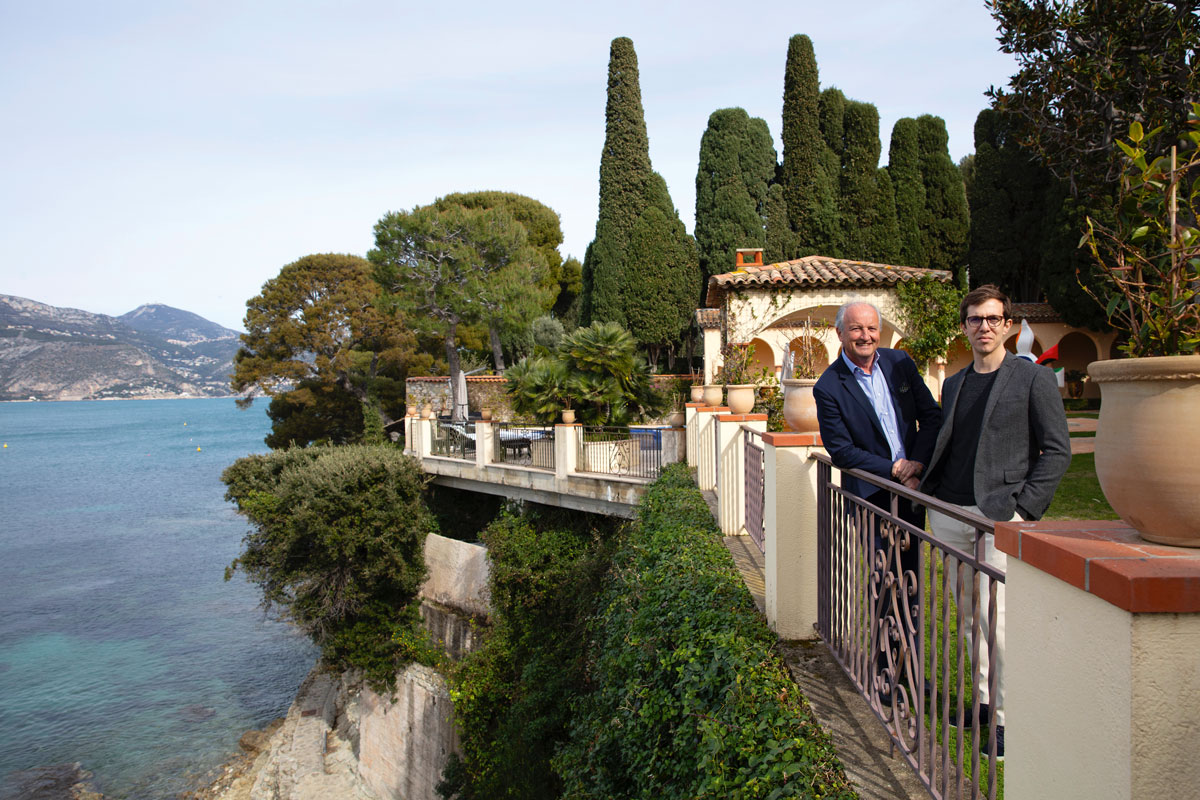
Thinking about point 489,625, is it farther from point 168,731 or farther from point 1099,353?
point 1099,353

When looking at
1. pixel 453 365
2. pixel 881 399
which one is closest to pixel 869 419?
pixel 881 399

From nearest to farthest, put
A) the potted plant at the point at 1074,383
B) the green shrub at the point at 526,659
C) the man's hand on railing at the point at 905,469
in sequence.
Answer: the man's hand on railing at the point at 905,469
the green shrub at the point at 526,659
the potted plant at the point at 1074,383

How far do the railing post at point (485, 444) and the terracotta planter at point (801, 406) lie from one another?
1341 cm

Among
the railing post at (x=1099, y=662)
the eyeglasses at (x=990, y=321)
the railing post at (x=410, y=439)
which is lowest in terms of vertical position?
the railing post at (x=410, y=439)

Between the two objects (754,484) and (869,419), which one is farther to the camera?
(754,484)

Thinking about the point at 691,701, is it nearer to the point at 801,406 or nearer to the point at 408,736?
the point at 801,406

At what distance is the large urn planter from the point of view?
1.41 m

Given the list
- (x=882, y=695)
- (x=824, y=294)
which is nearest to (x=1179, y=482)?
(x=882, y=695)

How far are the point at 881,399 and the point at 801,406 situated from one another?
97 cm

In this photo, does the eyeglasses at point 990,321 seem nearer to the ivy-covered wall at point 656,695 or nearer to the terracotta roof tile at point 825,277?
the ivy-covered wall at point 656,695

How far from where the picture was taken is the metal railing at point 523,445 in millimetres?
15656

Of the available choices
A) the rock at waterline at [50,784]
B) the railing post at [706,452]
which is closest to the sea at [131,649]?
the rock at waterline at [50,784]

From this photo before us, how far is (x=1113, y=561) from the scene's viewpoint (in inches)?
50.2

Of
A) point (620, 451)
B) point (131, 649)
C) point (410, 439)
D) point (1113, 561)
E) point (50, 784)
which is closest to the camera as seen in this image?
point (1113, 561)
